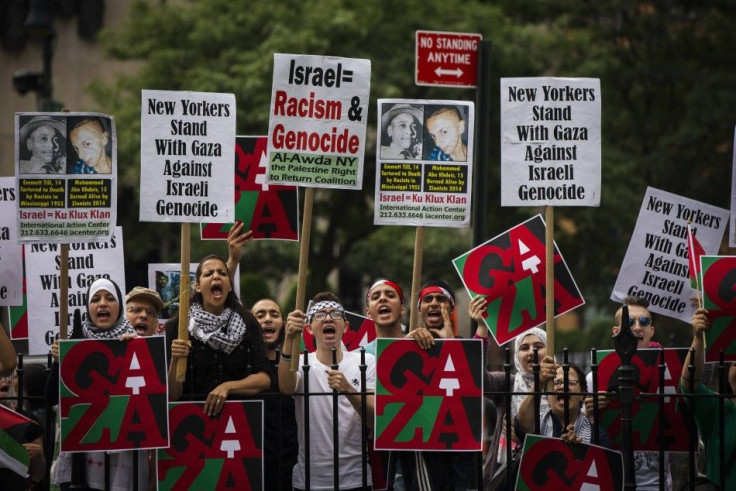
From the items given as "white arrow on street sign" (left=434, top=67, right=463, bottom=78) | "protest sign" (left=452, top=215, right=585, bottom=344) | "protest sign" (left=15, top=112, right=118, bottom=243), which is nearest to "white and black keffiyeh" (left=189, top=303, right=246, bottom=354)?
"protest sign" (left=15, top=112, right=118, bottom=243)

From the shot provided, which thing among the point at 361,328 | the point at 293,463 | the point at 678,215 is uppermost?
the point at 678,215

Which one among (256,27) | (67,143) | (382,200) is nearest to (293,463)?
(382,200)

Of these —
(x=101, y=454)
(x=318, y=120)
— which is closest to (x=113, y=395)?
(x=101, y=454)

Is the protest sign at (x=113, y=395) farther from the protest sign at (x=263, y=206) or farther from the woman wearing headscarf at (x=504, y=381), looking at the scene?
the woman wearing headscarf at (x=504, y=381)

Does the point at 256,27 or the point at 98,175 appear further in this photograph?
the point at 256,27

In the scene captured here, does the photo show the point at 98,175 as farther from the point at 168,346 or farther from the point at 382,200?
the point at 382,200

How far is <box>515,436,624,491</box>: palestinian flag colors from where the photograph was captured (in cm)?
821

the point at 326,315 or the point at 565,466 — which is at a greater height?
the point at 326,315

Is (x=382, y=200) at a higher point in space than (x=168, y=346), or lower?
higher

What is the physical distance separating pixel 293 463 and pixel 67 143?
249cm

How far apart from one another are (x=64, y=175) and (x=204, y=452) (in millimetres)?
1913

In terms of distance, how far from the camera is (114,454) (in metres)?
8.46

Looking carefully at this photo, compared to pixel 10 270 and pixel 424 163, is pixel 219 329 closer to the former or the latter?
pixel 424 163

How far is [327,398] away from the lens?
8453 millimetres
